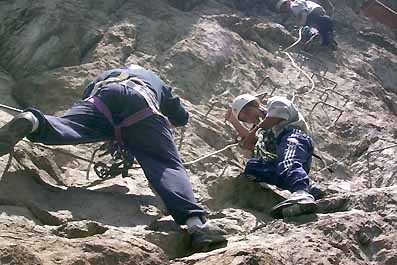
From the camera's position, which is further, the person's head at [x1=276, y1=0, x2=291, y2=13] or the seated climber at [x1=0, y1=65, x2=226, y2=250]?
the person's head at [x1=276, y1=0, x2=291, y2=13]

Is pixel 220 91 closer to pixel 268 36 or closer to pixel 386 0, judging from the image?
pixel 268 36

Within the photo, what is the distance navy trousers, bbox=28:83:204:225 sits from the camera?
4594 mm

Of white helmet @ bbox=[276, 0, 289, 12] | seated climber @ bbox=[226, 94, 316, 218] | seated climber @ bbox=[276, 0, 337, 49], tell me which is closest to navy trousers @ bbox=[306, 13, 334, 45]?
seated climber @ bbox=[276, 0, 337, 49]

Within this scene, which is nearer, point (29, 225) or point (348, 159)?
point (29, 225)

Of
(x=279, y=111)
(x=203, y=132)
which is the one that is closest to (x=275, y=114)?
(x=279, y=111)

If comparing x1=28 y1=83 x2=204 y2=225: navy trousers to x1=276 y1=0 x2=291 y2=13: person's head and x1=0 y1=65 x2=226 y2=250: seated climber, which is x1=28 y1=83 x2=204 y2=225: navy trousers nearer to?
x1=0 y1=65 x2=226 y2=250: seated climber

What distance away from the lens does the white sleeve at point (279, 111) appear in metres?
5.93

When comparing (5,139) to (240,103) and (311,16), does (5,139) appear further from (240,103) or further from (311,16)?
(311,16)

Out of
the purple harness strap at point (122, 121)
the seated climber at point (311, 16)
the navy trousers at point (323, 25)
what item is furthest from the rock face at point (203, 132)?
the purple harness strap at point (122, 121)

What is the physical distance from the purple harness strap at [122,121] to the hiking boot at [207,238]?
43.0 inches

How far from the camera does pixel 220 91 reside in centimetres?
909

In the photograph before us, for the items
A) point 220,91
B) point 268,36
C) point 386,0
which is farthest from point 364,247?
point 386,0

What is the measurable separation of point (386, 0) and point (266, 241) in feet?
44.6

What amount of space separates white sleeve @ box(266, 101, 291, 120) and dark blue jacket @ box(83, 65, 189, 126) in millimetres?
763
